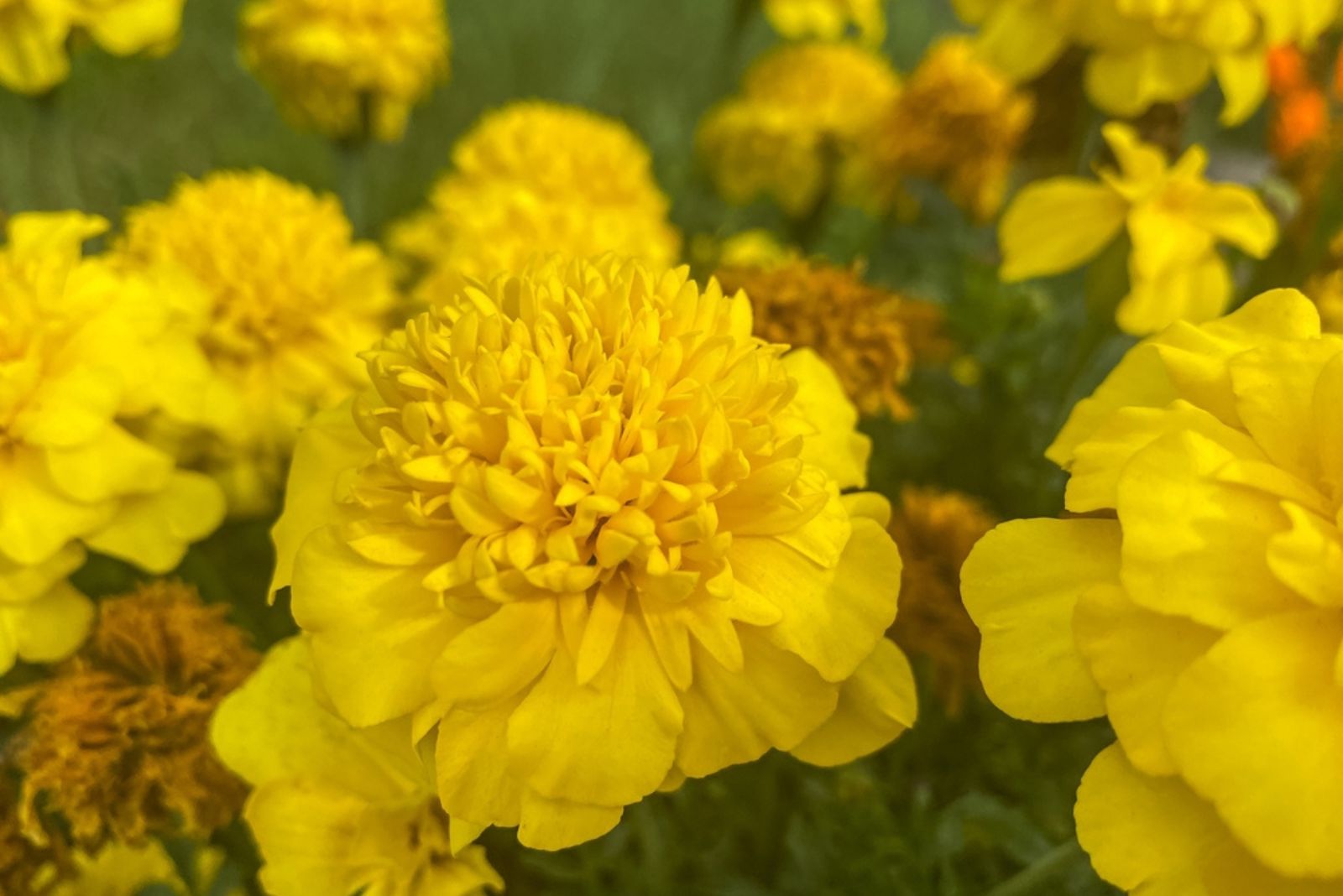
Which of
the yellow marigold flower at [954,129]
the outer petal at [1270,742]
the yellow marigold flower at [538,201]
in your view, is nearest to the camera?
the outer petal at [1270,742]

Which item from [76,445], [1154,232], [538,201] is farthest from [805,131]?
[76,445]

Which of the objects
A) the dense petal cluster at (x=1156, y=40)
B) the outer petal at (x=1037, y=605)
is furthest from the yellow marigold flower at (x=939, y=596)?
the dense petal cluster at (x=1156, y=40)

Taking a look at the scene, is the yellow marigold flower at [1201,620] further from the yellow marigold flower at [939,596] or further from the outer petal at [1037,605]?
the yellow marigold flower at [939,596]

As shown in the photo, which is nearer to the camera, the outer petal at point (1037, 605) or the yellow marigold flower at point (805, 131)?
the outer petal at point (1037, 605)

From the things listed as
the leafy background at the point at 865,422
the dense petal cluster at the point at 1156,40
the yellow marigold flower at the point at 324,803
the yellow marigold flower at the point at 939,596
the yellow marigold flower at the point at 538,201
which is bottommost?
the leafy background at the point at 865,422

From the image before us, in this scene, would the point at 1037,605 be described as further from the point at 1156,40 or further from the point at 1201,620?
the point at 1156,40

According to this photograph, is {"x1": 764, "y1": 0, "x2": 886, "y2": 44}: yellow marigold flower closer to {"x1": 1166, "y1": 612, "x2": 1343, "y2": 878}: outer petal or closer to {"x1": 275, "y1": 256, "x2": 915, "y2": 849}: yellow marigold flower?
{"x1": 275, "y1": 256, "x2": 915, "y2": 849}: yellow marigold flower

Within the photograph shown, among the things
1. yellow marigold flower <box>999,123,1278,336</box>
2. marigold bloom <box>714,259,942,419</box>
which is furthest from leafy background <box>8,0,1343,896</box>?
marigold bloom <box>714,259,942,419</box>
